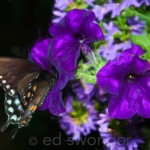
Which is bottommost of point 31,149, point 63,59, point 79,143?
point 31,149

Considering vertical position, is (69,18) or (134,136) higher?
(69,18)

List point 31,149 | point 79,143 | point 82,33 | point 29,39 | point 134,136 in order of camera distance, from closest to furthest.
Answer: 1. point 82,33
2. point 134,136
3. point 79,143
4. point 31,149
5. point 29,39

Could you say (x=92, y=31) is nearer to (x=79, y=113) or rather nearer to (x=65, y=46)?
(x=65, y=46)

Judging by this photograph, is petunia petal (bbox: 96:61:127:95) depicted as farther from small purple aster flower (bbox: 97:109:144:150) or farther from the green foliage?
small purple aster flower (bbox: 97:109:144:150)

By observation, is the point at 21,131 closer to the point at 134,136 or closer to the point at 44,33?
the point at 44,33

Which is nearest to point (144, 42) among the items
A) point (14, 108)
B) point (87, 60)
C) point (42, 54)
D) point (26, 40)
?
point (87, 60)

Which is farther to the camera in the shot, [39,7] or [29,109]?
[39,7]

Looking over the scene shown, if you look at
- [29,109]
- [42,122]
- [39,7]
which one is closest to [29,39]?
[39,7]
